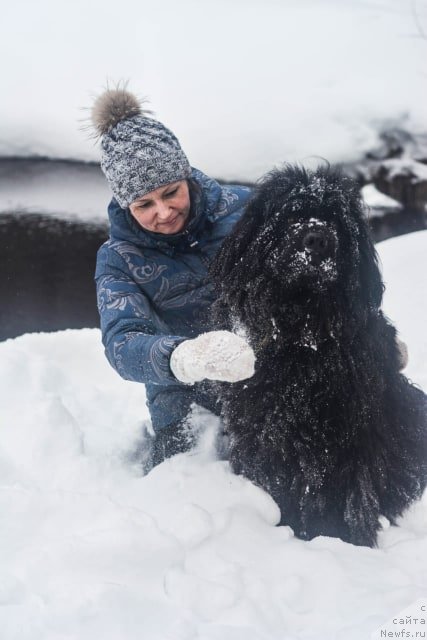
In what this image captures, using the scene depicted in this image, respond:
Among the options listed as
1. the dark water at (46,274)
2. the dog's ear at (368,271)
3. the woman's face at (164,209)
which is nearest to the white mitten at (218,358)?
the dog's ear at (368,271)

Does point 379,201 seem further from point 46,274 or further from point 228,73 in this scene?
point 46,274

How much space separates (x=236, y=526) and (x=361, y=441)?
0.42m

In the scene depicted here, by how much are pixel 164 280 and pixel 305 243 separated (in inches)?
28.1

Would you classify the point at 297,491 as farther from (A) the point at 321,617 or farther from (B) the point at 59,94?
(B) the point at 59,94

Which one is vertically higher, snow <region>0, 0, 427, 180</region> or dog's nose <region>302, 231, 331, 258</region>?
dog's nose <region>302, 231, 331, 258</region>

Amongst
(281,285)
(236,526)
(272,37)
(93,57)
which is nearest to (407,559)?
(236,526)

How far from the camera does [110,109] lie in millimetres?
2070

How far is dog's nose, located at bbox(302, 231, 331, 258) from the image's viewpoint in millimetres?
1487

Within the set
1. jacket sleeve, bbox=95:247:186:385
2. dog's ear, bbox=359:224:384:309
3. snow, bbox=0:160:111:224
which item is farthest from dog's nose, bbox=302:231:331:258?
snow, bbox=0:160:111:224

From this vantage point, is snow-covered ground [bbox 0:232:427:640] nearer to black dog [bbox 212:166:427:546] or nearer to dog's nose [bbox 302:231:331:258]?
black dog [bbox 212:166:427:546]

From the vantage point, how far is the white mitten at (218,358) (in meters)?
1.48

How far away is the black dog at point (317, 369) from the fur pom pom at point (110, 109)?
664mm

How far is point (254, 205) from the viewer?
166cm

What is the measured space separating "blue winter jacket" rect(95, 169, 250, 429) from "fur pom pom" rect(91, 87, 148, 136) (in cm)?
26
